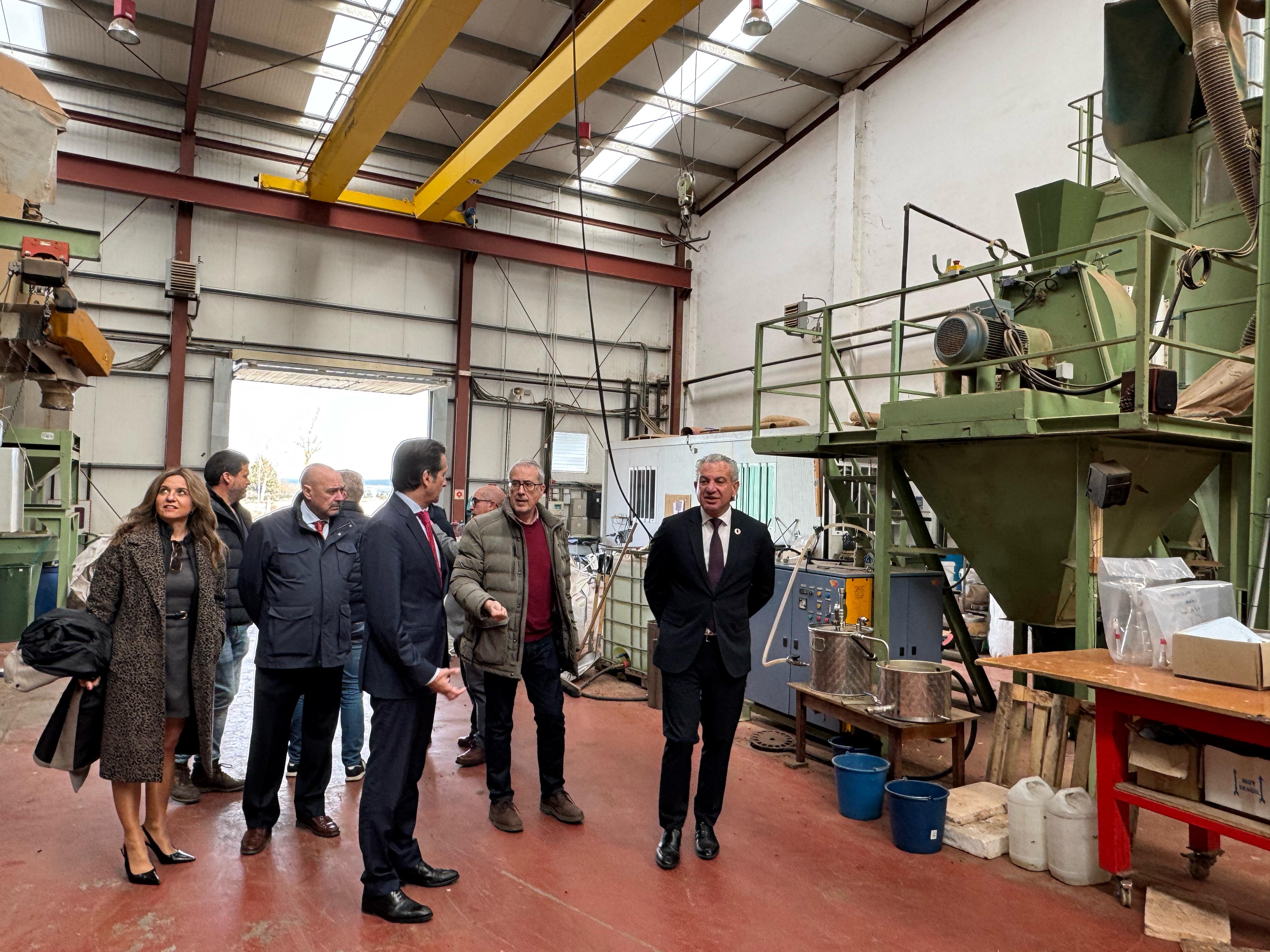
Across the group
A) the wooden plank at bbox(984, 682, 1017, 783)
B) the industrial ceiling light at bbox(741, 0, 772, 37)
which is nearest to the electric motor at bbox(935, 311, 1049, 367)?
the wooden plank at bbox(984, 682, 1017, 783)

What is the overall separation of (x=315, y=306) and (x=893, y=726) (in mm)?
9851

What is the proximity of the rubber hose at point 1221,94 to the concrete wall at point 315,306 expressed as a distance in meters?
9.50

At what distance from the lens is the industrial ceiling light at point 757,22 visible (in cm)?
756

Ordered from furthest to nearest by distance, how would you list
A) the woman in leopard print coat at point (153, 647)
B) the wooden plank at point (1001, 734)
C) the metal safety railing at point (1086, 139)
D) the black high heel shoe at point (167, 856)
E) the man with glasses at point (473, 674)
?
1. the metal safety railing at point (1086, 139)
2. the man with glasses at point (473, 674)
3. the wooden plank at point (1001, 734)
4. the black high heel shoe at point (167, 856)
5. the woman in leopard print coat at point (153, 647)

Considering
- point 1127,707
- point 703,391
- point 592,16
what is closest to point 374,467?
point 703,391

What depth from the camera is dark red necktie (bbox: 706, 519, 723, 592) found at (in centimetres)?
357

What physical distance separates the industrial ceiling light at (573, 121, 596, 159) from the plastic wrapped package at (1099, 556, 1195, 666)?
17.8ft

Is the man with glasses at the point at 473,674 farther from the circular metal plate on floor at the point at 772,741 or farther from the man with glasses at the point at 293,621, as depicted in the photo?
the circular metal plate on floor at the point at 772,741

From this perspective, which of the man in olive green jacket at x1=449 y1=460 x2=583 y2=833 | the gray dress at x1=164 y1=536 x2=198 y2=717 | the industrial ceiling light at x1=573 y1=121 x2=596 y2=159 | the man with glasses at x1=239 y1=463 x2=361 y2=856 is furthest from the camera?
the industrial ceiling light at x1=573 y1=121 x2=596 y2=159

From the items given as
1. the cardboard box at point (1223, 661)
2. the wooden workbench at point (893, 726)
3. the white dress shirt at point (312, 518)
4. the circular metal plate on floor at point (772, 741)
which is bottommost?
the circular metal plate on floor at point (772, 741)

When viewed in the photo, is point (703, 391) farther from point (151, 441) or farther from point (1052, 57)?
point (151, 441)

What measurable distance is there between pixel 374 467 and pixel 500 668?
9.53 meters

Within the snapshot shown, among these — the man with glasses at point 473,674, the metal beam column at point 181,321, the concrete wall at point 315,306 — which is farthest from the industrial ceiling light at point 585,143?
the metal beam column at point 181,321

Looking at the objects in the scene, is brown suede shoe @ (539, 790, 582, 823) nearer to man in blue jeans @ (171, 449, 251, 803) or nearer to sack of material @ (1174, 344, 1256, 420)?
man in blue jeans @ (171, 449, 251, 803)
